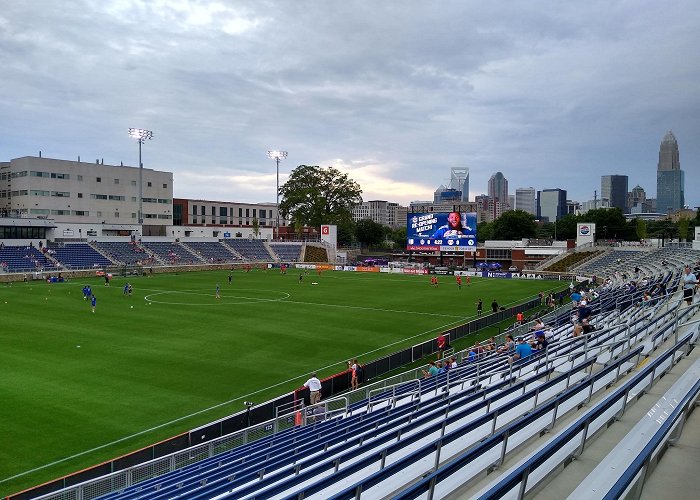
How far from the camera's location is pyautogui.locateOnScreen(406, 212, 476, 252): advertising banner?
71.4 metres

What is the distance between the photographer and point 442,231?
73.1 metres

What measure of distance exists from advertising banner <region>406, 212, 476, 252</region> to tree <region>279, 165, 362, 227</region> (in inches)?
1347

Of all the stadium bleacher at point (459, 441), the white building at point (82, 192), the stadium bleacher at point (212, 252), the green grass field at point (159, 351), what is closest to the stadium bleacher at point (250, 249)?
the stadium bleacher at point (212, 252)

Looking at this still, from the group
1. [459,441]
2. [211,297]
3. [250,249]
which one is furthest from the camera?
[250,249]

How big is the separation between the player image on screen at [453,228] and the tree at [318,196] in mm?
37539

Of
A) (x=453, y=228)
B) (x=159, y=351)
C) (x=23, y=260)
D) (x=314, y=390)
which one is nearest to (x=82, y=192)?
(x=23, y=260)

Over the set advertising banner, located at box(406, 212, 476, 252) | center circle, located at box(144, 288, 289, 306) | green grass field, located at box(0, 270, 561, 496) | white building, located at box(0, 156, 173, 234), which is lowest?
green grass field, located at box(0, 270, 561, 496)

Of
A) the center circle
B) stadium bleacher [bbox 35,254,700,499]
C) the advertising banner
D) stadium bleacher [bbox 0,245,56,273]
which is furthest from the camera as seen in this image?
the advertising banner

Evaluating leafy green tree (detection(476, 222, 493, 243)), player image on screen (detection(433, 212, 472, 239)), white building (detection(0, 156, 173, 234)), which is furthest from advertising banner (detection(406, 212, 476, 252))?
leafy green tree (detection(476, 222, 493, 243))

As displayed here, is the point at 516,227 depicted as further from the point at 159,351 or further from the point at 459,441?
the point at 459,441

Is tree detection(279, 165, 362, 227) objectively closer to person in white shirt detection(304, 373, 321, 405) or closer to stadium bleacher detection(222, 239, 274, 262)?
stadium bleacher detection(222, 239, 274, 262)

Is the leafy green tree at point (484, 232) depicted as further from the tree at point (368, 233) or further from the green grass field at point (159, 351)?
the green grass field at point (159, 351)

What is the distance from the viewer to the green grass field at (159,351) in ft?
52.3

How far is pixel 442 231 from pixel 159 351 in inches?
2071
